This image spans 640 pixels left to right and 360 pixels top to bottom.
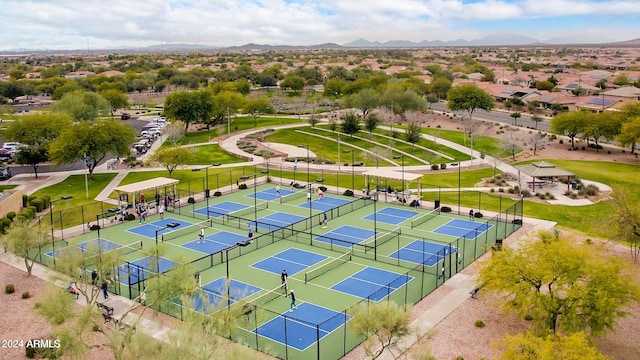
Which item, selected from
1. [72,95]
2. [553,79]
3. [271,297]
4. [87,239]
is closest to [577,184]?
[271,297]

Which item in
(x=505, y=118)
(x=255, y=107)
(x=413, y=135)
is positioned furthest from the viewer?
(x=505, y=118)

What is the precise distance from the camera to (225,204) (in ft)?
165

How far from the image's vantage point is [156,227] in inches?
1710

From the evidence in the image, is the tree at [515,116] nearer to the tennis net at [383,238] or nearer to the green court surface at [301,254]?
the green court surface at [301,254]

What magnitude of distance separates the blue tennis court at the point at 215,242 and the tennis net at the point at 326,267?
25.9 feet

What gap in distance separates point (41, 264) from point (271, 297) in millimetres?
16031

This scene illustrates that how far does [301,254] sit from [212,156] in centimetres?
3798

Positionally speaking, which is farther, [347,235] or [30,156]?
[30,156]

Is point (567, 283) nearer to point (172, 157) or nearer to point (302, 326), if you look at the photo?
point (302, 326)

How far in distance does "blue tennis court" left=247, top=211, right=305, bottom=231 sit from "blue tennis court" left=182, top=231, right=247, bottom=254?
274 centimetres

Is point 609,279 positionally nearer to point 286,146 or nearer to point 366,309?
point 366,309

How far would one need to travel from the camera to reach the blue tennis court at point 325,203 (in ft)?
161

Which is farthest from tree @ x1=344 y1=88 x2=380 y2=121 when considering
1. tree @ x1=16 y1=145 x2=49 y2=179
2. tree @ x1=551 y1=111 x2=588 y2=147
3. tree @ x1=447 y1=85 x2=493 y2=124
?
tree @ x1=16 y1=145 x2=49 y2=179

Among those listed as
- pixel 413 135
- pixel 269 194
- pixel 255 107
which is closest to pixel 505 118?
pixel 413 135
